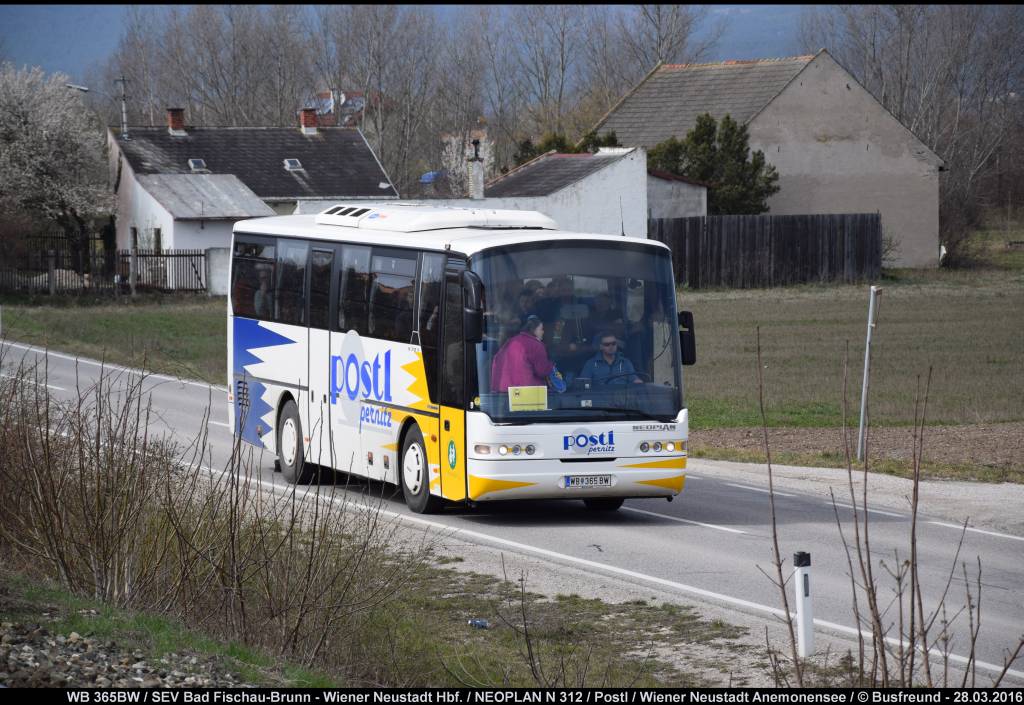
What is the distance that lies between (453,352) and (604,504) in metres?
2.87

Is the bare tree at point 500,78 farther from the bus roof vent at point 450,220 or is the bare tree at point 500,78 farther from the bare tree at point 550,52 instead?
the bus roof vent at point 450,220

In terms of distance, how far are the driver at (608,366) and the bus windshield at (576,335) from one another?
0.01m

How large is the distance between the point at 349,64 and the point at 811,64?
4373cm

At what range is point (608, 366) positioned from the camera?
1490cm

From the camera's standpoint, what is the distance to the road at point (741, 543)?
11273 mm

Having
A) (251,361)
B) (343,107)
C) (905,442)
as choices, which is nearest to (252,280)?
(251,361)

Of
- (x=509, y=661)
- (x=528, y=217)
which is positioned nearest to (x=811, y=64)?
(x=528, y=217)

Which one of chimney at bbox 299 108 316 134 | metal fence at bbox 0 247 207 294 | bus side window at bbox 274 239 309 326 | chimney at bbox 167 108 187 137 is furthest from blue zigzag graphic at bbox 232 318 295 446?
chimney at bbox 299 108 316 134

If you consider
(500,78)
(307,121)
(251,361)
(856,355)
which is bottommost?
(856,355)

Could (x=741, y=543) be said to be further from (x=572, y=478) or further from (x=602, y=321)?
(x=602, y=321)

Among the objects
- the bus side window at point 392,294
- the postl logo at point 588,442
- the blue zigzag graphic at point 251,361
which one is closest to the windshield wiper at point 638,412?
the postl logo at point 588,442

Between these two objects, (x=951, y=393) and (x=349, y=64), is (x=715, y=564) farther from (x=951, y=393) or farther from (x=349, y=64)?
(x=349, y=64)

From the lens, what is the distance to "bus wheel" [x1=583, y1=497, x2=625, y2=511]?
53.4 feet
